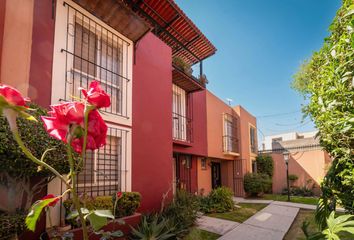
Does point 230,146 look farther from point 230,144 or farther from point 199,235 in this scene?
point 199,235

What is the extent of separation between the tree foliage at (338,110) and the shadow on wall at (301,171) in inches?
726

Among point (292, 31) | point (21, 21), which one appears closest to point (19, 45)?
point (21, 21)

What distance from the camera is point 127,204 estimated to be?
18.1 feet

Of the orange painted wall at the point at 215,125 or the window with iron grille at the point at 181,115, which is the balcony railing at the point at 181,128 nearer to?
the window with iron grille at the point at 181,115

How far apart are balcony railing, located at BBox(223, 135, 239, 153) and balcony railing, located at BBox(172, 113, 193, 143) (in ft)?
14.2

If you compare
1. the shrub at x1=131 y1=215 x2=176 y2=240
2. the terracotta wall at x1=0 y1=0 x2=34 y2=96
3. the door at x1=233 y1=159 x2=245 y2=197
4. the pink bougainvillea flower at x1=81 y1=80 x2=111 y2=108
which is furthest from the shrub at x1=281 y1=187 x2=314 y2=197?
the pink bougainvillea flower at x1=81 y1=80 x2=111 y2=108

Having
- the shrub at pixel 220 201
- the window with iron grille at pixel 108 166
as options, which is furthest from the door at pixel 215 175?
the window with iron grille at pixel 108 166

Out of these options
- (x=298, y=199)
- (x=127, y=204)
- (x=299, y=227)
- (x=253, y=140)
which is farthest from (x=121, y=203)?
(x=253, y=140)

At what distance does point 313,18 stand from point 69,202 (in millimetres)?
9824

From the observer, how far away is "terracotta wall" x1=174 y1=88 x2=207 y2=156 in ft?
37.6

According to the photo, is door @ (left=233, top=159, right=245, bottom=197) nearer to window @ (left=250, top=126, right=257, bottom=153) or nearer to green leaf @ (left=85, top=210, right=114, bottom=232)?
window @ (left=250, top=126, right=257, bottom=153)

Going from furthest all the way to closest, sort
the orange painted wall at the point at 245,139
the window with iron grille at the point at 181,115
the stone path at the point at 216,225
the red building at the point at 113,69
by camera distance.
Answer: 1. the orange painted wall at the point at 245,139
2. the window with iron grille at the point at 181,115
3. the stone path at the point at 216,225
4. the red building at the point at 113,69

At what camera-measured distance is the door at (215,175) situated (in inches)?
611

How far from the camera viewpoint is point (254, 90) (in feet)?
59.9
